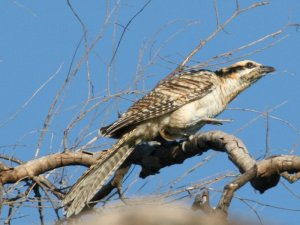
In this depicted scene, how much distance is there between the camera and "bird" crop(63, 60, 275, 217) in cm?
570

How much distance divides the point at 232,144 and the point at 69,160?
1349 mm

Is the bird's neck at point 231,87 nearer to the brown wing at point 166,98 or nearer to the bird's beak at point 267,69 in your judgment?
the brown wing at point 166,98

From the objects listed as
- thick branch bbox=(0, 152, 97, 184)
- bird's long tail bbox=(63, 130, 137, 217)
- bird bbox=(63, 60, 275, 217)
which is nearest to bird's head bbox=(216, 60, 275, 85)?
bird bbox=(63, 60, 275, 217)

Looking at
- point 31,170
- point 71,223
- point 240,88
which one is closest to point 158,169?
point 31,170

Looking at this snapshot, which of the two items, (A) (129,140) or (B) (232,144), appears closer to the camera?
(B) (232,144)

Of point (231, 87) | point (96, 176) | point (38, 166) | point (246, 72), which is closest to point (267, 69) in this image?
point (246, 72)

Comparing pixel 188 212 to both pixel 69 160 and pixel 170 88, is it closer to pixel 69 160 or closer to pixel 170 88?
pixel 69 160

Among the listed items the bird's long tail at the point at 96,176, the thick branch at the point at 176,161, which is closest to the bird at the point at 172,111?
the bird's long tail at the point at 96,176

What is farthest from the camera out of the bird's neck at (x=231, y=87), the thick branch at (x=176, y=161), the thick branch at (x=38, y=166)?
the bird's neck at (x=231, y=87)

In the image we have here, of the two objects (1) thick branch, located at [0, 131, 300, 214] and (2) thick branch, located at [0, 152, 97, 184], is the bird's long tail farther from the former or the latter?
(2) thick branch, located at [0, 152, 97, 184]

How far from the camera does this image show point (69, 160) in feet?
17.6

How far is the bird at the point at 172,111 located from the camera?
5.70 meters

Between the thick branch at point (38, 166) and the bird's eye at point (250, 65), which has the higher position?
the bird's eye at point (250, 65)

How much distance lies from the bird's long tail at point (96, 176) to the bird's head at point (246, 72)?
1.67 m
